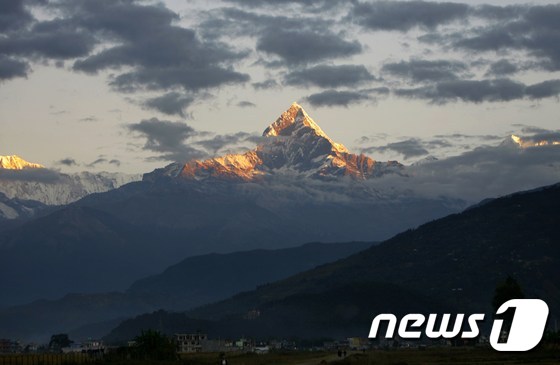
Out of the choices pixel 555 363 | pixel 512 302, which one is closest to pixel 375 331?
pixel 512 302

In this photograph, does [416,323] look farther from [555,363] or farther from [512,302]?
[555,363]

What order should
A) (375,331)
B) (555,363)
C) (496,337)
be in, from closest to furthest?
(496,337) → (375,331) → (555,363)

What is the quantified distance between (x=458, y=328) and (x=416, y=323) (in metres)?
5.79

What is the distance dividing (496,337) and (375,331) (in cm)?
1949

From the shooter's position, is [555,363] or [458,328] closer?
[458,328]

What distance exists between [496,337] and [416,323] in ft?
36.7

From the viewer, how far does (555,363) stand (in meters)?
200

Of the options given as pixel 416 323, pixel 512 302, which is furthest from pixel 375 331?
pixel 512 302

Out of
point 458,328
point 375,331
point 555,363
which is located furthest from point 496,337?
point 555,363

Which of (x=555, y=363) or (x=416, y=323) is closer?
(x=416, y=323)

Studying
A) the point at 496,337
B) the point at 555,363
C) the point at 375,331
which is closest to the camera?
the point at 496,337

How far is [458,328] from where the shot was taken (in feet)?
547

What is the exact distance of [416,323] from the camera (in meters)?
167

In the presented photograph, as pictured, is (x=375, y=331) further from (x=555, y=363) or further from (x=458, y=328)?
(x=555, y=363)
